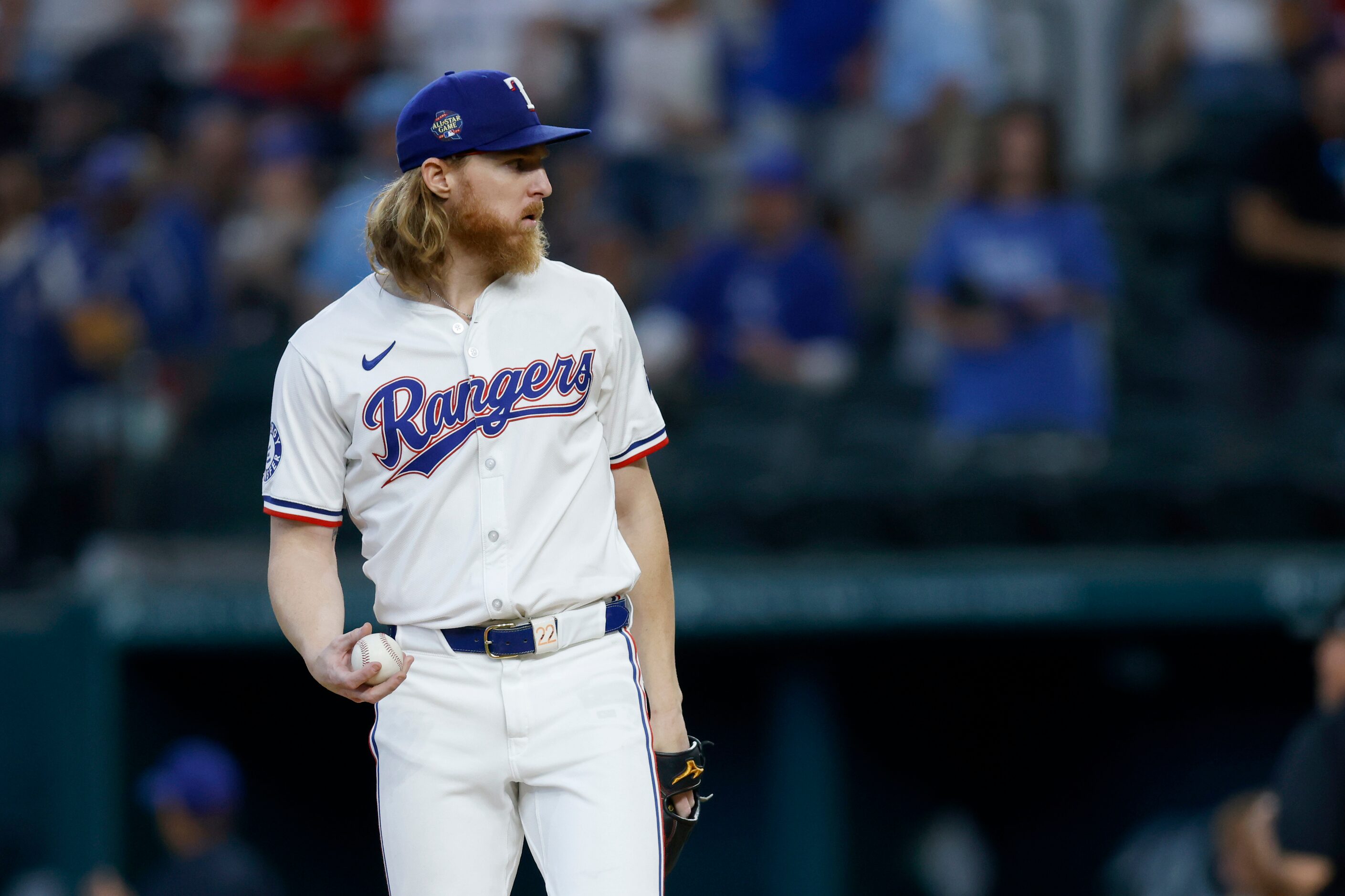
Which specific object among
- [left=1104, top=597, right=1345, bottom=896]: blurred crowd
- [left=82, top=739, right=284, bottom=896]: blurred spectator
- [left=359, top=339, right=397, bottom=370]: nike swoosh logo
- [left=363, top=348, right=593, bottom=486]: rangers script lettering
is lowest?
[left=82, top=739, right=284, bottom=896]: blurred spectator

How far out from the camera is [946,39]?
275 inches

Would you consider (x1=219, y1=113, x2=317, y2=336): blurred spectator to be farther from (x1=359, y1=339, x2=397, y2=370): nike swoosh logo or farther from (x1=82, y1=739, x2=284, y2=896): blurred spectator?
(x1=359, y1=339, x2=397, y2=370): nike swoosh logo

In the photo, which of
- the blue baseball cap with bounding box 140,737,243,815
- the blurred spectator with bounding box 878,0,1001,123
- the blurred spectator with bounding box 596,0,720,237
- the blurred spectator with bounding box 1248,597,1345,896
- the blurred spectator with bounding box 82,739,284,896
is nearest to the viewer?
the blurred spectator with bounding box 1248,597,1345,896

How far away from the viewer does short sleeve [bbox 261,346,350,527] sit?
8.33 feet

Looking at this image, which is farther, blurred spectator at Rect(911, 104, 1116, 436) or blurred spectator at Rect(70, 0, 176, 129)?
blurred spectator at Rect(70, 0, 176, 129)

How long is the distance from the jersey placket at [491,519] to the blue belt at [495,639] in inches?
0.8

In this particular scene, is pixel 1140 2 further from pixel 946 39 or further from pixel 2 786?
pixel 2 786

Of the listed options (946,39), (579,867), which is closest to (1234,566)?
(946,39)

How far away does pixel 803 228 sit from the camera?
6703mm

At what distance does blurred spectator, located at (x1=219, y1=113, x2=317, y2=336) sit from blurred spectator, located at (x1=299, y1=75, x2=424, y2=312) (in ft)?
0.20

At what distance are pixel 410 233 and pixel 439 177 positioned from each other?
90 mm

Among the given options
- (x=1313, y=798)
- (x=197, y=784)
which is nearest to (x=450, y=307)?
(x=1313, y=798)

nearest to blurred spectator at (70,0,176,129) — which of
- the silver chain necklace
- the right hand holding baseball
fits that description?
the silver chain necklace

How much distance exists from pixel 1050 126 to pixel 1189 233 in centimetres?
120
